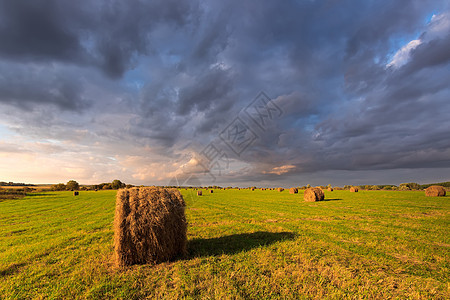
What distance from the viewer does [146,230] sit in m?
6.46

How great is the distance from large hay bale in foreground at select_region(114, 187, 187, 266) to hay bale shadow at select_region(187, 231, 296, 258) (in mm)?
852

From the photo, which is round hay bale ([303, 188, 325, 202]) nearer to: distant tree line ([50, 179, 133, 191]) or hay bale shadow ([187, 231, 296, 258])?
hay bale shadow ([187, 231, 296, 258])

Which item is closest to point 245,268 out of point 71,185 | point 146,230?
point 146,230

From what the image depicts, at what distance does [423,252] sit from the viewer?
7.44 meters

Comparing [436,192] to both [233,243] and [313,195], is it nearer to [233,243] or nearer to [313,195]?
[313,195]

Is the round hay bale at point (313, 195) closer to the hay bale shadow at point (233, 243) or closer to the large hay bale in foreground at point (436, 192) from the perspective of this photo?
the hay bale shadow at point (233, 243)

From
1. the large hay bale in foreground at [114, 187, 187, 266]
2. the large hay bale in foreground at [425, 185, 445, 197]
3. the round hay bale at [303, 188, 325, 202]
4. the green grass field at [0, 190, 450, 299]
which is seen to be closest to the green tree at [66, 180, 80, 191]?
the green grass field at [0, 190, 450, 299]

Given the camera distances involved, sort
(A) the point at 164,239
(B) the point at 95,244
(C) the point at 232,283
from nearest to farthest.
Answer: (C) the point at 232,283 < (A) the point at 164,239 < (B) the point at 95,244

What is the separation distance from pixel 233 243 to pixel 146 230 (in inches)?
144

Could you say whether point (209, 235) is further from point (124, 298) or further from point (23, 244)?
point (23, 244)

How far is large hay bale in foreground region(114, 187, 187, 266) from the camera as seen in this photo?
6352 mm

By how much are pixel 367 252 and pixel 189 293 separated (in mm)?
7062

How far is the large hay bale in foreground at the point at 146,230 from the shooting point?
20.8ft

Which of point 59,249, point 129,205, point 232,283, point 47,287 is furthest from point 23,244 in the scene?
point 232,283
